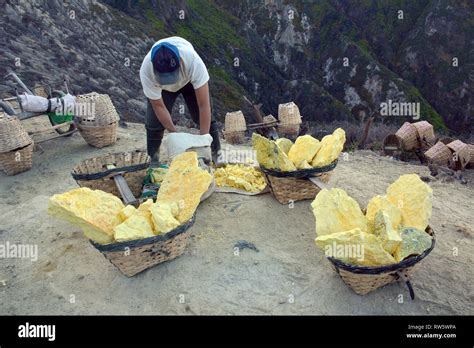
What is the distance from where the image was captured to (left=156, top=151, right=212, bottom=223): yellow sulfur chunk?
2.97 metres

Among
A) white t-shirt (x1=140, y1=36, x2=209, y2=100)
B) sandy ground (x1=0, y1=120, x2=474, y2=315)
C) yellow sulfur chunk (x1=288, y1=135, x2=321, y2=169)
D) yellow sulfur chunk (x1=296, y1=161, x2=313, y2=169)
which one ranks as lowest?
sandy ground (x1=0, y1=120, x2=474, y2=315)

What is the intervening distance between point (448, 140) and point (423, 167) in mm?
1094

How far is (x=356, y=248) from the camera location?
2387 millimetres

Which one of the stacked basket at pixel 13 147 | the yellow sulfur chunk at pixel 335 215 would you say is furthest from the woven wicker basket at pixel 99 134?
the yellow sulfur chunk at pixel 335 215

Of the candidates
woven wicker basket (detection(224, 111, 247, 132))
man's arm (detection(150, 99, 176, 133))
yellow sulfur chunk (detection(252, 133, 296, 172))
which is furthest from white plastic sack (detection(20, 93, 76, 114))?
yellow sulfur chunk (detection(252, 133, 296, 172))

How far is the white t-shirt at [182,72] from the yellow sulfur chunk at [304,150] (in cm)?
104

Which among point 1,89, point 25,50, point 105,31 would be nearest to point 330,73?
point 105,31

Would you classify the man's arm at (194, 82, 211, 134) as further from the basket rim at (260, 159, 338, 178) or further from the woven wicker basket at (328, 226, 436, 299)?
the woven wicker basket at (328, 226, 436, 299)

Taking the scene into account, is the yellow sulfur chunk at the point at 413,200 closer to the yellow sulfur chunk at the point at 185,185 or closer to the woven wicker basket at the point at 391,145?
the yellow sulfur chunk at the point at 185,185

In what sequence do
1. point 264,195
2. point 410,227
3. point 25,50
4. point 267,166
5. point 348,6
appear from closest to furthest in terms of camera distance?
1. point 410,227
2. point 267,166
3. point 264,195
4. point 25,50
5. point 348,6

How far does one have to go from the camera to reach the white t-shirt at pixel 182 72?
3572mm

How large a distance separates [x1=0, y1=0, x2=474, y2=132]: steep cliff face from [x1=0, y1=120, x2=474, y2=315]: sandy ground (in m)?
12.7
